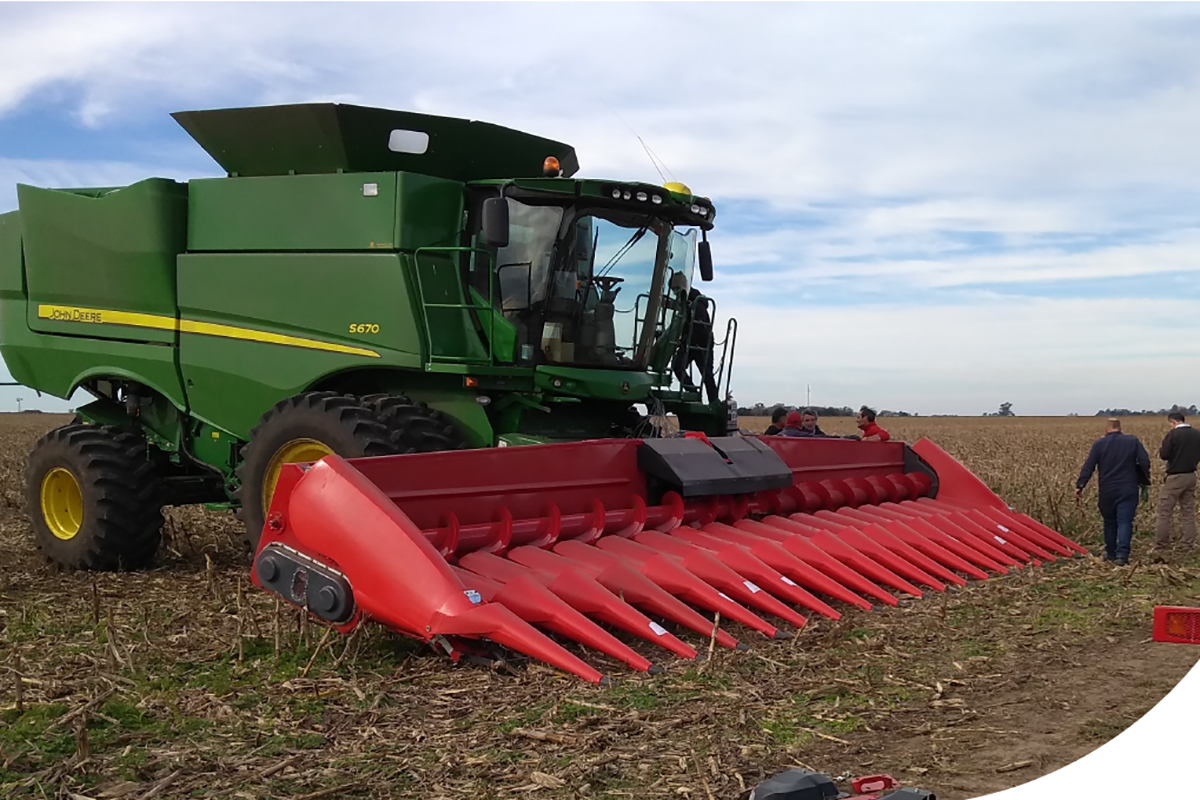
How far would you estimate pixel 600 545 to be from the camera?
17.5 ft

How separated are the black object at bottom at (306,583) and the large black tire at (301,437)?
119 cm

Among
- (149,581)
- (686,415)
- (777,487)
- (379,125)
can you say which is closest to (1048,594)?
(777,487)

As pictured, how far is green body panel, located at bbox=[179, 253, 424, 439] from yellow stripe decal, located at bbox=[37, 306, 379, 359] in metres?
0.02

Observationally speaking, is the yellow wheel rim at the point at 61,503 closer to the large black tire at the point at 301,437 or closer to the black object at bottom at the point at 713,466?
the large black tire at the point at 301,437

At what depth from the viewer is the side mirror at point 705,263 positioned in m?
7.98

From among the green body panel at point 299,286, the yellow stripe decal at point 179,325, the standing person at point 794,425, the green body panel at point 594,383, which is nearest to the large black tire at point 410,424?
the green body panel at point 299,286

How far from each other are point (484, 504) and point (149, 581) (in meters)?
2.94

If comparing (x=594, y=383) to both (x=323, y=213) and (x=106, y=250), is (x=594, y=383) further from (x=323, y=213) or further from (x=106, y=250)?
(x=106, y=250)

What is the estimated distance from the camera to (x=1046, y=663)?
178 inches

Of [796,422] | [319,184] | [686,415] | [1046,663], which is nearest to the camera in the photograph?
[1046,663]

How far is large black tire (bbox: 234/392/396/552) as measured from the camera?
5906mm

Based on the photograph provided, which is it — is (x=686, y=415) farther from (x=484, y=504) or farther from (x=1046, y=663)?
(x=1046, y=663)

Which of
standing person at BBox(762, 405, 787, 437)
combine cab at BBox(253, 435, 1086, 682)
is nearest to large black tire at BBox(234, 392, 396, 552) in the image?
combine cab at BBox(253, 435, 1086, 682)

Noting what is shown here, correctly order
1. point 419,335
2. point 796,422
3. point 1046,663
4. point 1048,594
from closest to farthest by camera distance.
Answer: point 1046,663
point 1048,594
point 419,335
point 796,422
